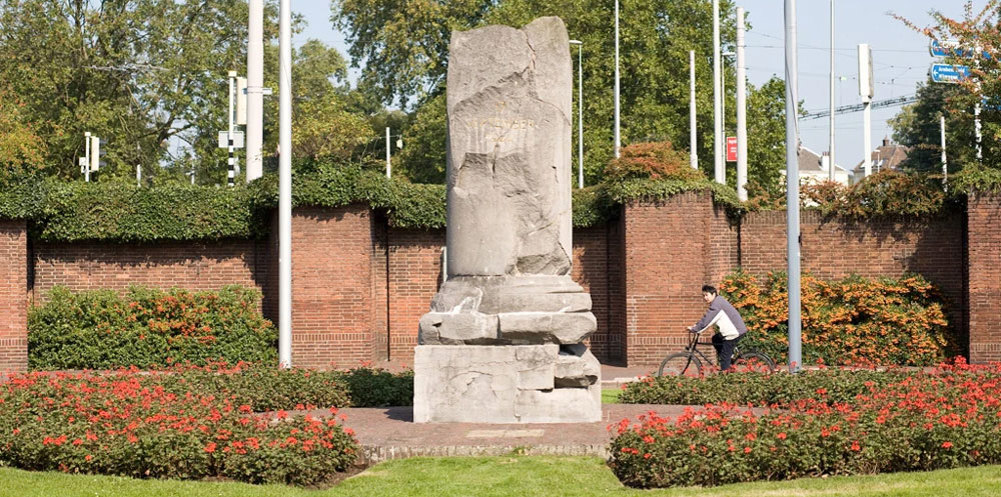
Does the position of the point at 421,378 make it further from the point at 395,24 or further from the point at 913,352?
the point at 395,24

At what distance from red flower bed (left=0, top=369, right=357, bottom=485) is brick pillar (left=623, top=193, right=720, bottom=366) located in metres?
12.4

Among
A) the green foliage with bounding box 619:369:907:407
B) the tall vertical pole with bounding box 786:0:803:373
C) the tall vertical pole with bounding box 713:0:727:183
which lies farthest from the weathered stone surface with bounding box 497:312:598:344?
the tall vertical pole with bounding box 713:0:727:183

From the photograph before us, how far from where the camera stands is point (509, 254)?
13.7m

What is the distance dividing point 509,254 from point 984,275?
42.3ft

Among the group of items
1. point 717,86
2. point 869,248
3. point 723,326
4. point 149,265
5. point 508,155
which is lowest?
point 723,326

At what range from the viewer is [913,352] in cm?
2409

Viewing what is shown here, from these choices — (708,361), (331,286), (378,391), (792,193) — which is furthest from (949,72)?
(378,391)

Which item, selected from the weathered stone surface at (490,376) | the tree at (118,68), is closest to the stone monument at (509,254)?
the weathered stone surface at (490,376)

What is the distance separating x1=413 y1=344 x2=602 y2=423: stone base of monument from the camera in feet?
43.8

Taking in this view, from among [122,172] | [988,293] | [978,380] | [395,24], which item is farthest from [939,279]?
[395,24]

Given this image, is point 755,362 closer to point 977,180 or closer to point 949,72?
point 977,180

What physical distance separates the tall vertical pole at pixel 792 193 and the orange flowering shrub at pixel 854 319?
565 cm

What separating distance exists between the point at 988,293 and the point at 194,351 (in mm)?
14337

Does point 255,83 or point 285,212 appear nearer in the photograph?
point 285,212
